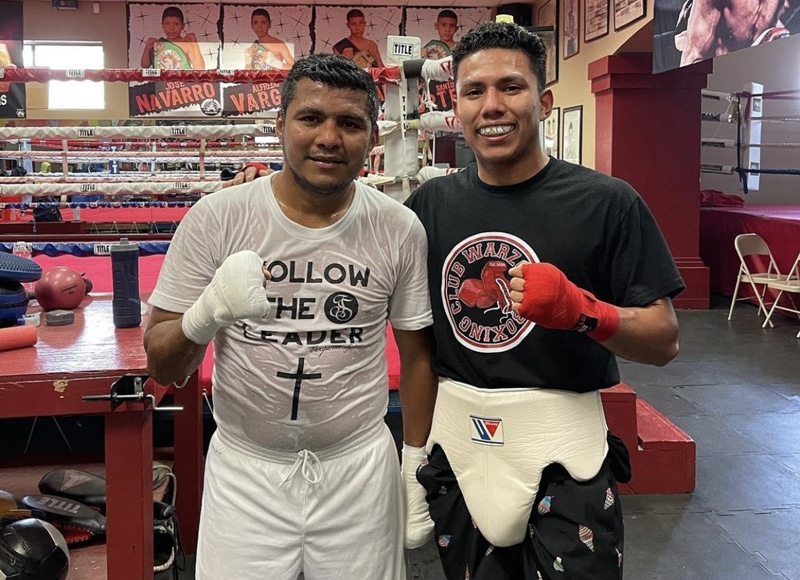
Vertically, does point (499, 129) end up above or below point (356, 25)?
below

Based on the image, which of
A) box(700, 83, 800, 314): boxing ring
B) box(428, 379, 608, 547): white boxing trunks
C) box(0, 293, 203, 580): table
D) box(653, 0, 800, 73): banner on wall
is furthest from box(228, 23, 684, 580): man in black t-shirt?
box(700, 83, 800, 314): boxing ring

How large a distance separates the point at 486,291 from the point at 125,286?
0.93 meters

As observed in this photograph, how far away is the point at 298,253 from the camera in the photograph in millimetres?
1208

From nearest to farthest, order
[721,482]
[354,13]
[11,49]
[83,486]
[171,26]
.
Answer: [83,486], [721,482], [11,49], [171,26], [354,13]

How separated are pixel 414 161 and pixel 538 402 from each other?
71.6 inches

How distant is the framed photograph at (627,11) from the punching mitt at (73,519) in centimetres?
534

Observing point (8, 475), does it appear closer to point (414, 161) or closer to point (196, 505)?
point (196, 505)

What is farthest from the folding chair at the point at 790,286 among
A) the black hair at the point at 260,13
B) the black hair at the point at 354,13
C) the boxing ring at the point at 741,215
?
the black hair at the point at 260,13

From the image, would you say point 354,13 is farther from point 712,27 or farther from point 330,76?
point 330,76

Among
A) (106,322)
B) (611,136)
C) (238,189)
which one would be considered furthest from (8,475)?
(611,136)

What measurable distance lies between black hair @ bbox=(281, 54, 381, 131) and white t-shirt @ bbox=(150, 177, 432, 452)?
0.15 m

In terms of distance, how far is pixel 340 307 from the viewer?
1225mm

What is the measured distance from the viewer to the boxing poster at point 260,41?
8.74m

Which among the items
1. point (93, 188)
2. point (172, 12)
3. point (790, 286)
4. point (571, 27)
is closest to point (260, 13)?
point (172, 12)
